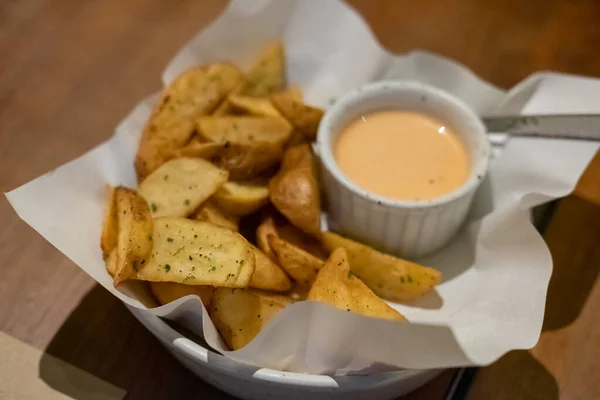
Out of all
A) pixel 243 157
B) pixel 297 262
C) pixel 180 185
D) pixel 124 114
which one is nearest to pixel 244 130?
pixel 243 157

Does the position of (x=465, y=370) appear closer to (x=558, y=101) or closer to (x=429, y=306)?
(x=429, y=306)

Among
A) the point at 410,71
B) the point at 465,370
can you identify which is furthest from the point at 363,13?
the point at 465,370

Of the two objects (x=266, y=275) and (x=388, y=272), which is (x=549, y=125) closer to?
(x=388, y=272)

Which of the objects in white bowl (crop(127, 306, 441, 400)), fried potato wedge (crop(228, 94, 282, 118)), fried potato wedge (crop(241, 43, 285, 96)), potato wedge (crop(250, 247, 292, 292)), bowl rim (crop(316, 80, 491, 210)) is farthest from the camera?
fried potato wedge (crop(241, 43, 285, 96))

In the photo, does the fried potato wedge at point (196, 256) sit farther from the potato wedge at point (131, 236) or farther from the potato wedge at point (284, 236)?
the potato wedge at point (284, 236)

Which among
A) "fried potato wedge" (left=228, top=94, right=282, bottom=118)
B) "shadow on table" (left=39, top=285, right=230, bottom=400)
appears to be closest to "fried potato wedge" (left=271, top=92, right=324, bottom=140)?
"fried potato wedge" (left=228, top=94, right=282, bottom=118)

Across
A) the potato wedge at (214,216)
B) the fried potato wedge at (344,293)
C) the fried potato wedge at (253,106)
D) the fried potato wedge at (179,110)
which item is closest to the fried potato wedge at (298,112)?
the fried potato wedge at (253,106)

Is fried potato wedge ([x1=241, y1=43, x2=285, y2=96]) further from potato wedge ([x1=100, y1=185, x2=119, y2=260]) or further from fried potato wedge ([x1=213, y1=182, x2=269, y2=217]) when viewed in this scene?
potato wedge ([x1=100, y1=185, x2=119, y2=260])
